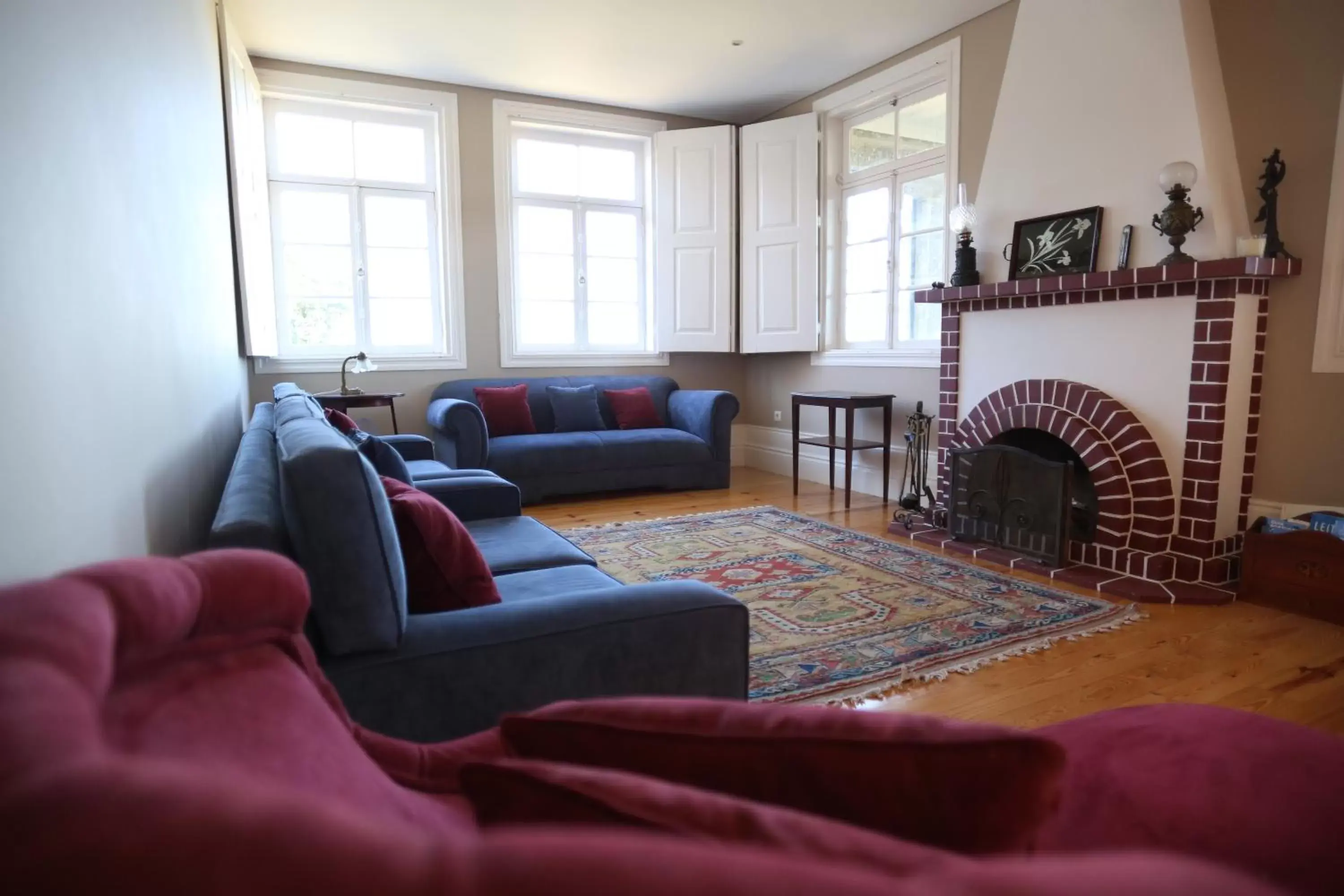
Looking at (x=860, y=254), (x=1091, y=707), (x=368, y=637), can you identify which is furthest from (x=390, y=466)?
(x=860, y=254)

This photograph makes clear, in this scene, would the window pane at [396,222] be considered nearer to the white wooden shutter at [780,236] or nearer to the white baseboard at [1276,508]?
the white wooden shutter at [780,236]

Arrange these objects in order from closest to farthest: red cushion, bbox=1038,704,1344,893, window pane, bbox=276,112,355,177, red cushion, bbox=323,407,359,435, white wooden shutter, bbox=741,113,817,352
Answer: red cushion, bbox=1038,704,1344,893, red cushion, bbox=323,407,359,435, window pane, bbox=276,112,355,177, white wooden shutter, bbox=741,113,817,352

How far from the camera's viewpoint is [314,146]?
5121 mm

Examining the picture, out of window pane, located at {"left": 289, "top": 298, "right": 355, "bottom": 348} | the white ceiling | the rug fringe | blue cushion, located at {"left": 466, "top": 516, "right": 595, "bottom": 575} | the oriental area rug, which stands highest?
the white ceiling

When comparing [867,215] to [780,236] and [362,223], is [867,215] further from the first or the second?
[362,223]

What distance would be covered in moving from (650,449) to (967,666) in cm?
306

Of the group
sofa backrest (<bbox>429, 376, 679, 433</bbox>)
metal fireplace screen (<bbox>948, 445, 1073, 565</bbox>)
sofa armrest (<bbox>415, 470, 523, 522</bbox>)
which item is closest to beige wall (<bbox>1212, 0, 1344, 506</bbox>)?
metal fireplace screen (<bbox>948, 445, 1073, 565</bbox>)

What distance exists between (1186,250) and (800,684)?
249 cm

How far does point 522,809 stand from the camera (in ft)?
1.73

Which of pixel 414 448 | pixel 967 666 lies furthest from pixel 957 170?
pixel 414 448

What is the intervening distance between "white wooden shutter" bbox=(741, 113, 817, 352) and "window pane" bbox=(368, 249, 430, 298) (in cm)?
234

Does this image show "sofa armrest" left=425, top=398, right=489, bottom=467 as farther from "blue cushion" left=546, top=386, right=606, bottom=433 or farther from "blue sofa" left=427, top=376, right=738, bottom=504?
"blue cushion" left=546, top=386, right=606, bottom=433

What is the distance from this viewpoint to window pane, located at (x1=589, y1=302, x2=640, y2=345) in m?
6.03

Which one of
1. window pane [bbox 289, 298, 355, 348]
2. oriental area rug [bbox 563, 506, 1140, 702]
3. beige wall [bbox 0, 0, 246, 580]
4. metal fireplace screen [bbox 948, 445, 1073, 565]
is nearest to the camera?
beige wall [bbox 0, 0, 246, 580]
